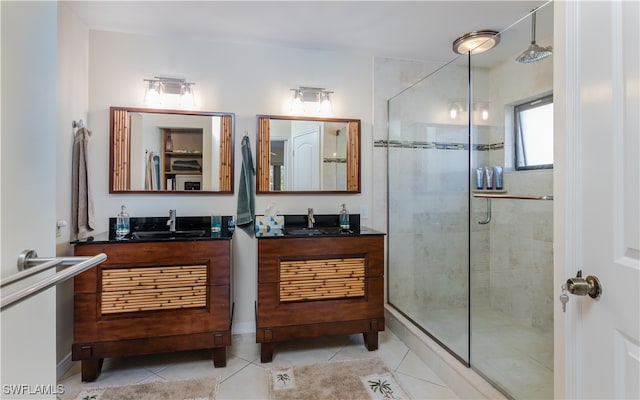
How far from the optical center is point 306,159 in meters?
2.70

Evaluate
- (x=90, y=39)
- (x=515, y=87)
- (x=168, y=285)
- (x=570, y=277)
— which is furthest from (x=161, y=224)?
(x=515, y=87)

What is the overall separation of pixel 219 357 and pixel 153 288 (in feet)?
2.08

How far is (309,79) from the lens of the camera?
275cm

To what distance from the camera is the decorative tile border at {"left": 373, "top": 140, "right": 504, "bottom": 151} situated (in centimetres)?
244

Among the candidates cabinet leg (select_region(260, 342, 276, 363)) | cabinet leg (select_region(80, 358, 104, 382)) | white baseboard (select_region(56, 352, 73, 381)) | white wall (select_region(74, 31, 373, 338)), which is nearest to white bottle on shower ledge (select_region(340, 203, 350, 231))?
white wall (select_region(74, 31, 373, 338))

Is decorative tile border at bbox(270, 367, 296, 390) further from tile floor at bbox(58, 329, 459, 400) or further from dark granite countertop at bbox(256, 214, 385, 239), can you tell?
dark granite countertop at bbox(256, 214, 385, 239)

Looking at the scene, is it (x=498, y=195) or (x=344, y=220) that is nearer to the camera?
(x=498, y=195)

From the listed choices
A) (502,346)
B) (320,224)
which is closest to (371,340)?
(502,346)

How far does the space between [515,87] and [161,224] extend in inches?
121

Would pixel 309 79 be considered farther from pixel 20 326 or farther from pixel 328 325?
pixel 20 326

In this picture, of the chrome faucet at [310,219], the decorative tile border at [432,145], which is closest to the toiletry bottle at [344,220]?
the chrome faucet at [310,219]

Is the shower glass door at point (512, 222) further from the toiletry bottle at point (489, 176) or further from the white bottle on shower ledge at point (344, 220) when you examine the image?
the white bottle on shower ledge at point (344, 220)

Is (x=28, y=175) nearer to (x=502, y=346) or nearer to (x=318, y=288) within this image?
(x=318, y=288)

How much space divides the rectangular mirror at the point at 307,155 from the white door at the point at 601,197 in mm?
1839
